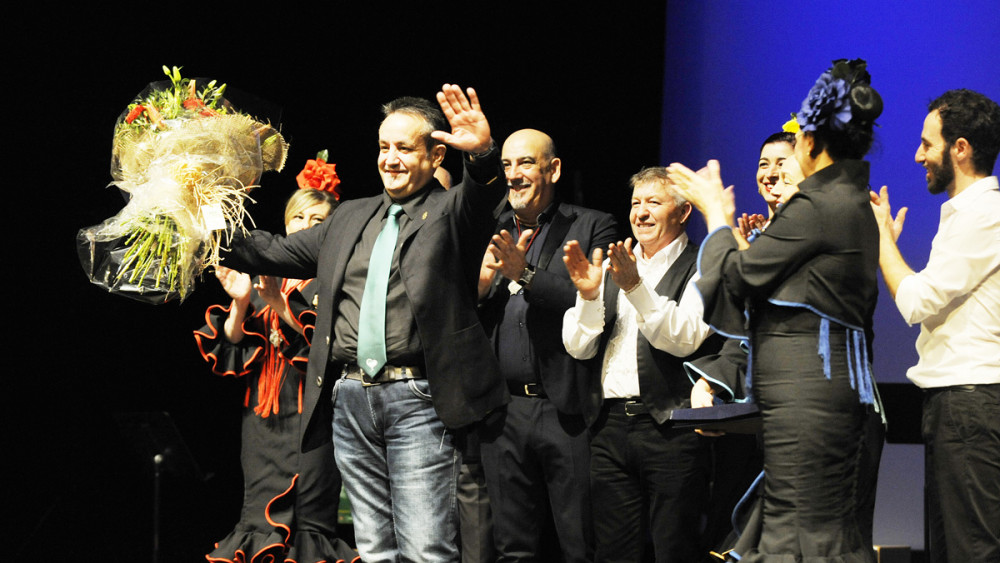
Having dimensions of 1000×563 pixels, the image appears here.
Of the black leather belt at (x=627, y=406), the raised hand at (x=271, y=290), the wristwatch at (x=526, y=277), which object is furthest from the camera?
the raised hand at (x=271, y=290)

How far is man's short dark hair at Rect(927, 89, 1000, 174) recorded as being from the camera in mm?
2859

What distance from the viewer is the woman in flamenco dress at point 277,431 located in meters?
3.57

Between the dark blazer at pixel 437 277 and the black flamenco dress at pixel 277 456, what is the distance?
0.58 meters

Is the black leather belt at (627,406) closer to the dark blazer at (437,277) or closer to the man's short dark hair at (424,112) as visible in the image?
the dark blazer at (437,277)

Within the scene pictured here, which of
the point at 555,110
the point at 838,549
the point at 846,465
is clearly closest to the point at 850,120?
the point at 846,465

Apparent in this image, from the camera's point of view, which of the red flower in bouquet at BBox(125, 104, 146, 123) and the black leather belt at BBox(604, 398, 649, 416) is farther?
the black leather belt at BBox(604, 398, 649, 416)

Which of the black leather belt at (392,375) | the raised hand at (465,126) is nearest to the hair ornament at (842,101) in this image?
the raised hand at (465,126)

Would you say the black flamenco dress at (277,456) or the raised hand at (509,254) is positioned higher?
the raised hand at (509,254)

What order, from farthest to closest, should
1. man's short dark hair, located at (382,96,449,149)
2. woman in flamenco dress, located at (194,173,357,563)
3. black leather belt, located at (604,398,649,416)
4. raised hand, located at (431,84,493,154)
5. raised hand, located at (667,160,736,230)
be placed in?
1. woman in flamenco dress, located at (194,173,357,563)
2. black leather belt, located at (604,398,649,416)
3. man's short dark hair, located at (382,96,449,149)
4. raised hand, located at (431,84,493,154)
5. raised hand, located at (667,160,736,230)

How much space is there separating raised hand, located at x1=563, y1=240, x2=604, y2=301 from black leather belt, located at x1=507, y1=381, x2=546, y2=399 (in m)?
0.40

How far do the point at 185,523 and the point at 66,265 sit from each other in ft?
4.82

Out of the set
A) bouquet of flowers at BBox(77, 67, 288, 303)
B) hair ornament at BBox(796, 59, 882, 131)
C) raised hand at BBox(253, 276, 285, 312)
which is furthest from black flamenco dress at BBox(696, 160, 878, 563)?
raised hand at BBox(253, 276, 285, 312)

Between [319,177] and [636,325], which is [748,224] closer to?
[636,325]

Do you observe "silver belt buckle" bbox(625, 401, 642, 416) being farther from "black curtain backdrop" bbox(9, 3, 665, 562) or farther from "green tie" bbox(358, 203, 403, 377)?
"black curtain backdrop" bbox(9, 3, 665, 562)
